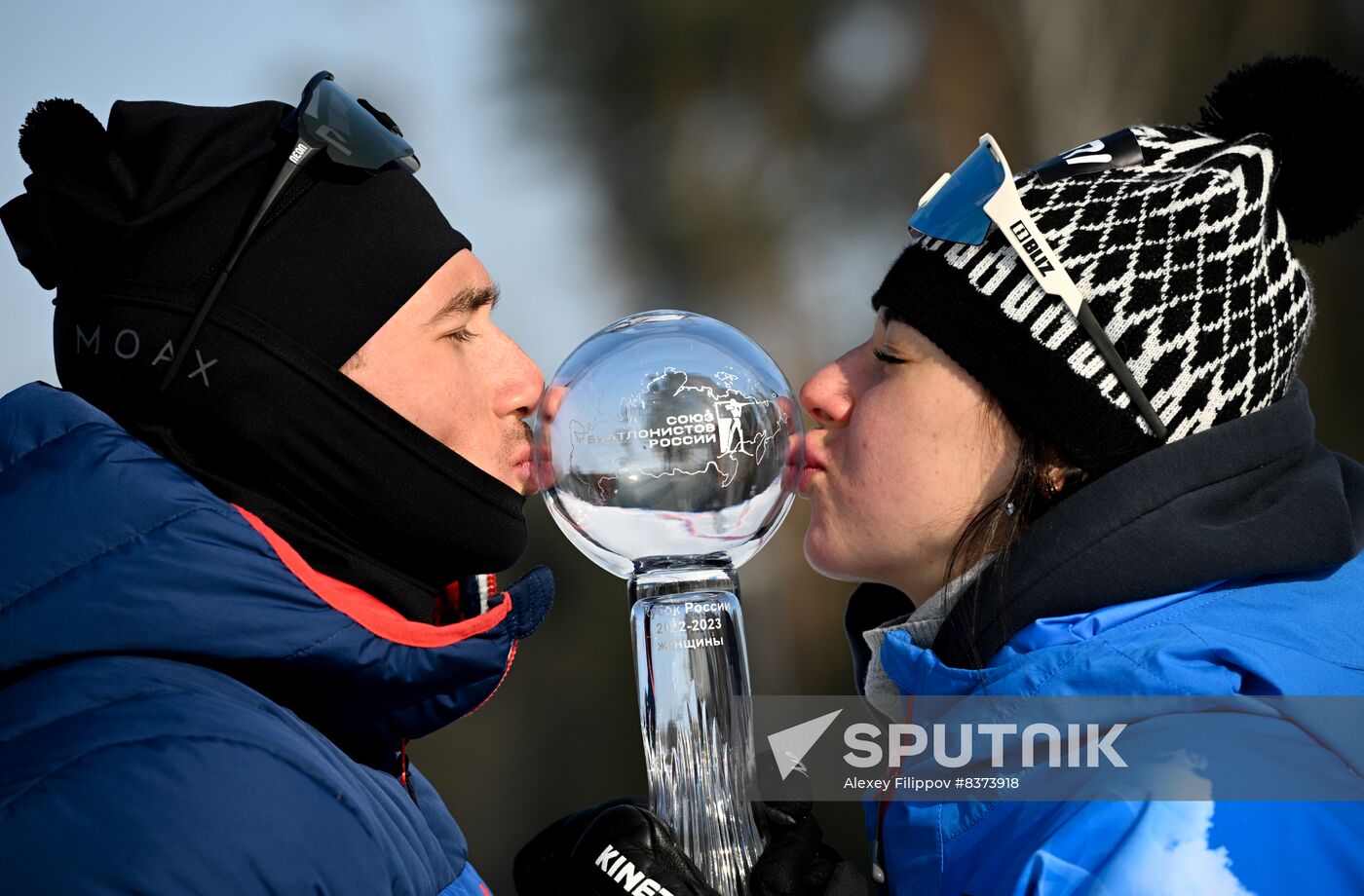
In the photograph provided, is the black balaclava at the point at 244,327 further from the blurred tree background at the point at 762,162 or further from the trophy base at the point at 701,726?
the blurred tree background at the point at 762,162

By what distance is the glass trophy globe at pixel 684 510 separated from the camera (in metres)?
1.71

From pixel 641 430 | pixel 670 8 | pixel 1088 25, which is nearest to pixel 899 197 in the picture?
pixel 1088 25

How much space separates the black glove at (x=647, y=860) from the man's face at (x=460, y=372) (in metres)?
0.64

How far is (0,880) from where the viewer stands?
1146mm

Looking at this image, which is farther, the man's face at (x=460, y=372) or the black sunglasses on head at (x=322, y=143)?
the man's face at (x=460, y=372)

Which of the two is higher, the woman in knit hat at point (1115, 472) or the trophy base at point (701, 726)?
the woman in knit hat at point (1115, 472)

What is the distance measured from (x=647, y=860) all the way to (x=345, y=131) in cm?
130

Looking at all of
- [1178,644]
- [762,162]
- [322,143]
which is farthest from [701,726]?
[762,162]

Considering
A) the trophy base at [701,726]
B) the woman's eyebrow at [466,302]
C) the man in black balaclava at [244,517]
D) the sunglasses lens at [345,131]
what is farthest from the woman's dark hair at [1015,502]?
the sunglasses lens at [345,131]

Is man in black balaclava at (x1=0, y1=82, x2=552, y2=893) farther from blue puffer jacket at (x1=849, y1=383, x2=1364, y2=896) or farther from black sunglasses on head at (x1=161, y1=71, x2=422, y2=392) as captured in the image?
blue puffer jacket at (x1=849, y1=383, x2=1364, y2=896)

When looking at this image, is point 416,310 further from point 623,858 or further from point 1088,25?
point 1088,25

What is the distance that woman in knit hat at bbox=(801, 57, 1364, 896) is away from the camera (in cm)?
140

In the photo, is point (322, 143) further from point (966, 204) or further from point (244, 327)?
point (966, 204)
